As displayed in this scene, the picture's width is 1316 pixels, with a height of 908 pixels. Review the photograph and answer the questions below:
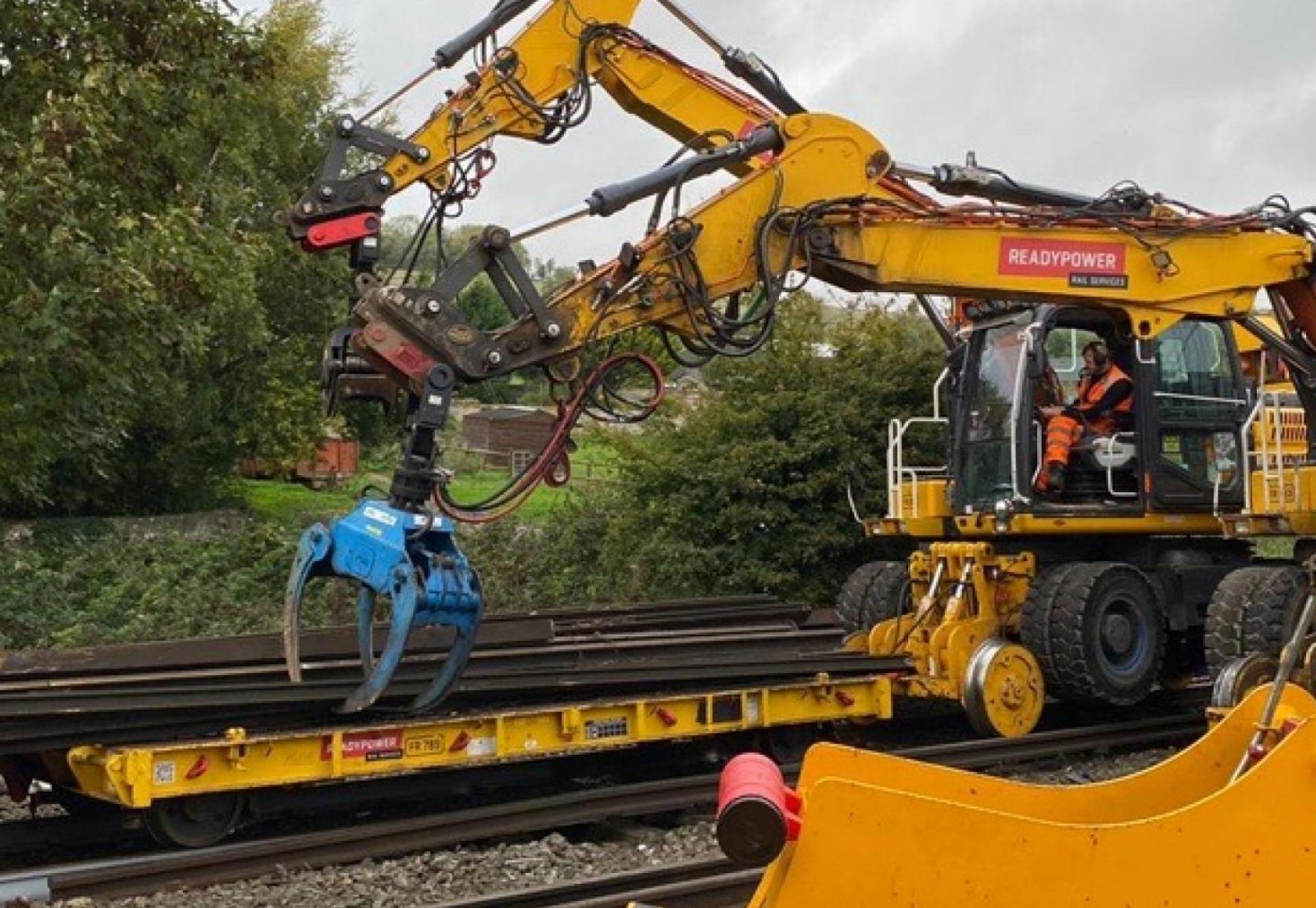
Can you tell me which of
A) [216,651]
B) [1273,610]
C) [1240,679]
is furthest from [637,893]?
[1273,610]

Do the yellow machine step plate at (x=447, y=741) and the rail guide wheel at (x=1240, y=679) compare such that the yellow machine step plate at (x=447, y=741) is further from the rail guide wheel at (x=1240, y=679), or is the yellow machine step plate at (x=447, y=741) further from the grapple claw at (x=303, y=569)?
the rail guide wheel at (x=1240, y=679)

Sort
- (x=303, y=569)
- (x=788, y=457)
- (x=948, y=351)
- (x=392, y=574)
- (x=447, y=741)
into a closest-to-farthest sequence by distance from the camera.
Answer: (x=392, y=574) → (x=303, y=569) → (x=447, y=741) → (x=948, y=351) → (x=788, y=457)

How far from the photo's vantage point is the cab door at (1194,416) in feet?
35.1

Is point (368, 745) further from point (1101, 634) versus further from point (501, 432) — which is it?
point (501, 432)

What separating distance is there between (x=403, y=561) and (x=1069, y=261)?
4.67 meters

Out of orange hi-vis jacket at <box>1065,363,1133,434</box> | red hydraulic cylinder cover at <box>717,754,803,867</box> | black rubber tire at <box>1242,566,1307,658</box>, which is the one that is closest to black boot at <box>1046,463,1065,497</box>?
orange hi-vis jacket at <box>1065,363,1133,434</box>

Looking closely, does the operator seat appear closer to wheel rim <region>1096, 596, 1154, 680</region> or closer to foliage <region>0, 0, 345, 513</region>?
wheel rim <region>1096, 596, 1154, 680</region>

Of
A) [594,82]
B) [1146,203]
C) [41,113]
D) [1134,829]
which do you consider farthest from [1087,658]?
[41,113]

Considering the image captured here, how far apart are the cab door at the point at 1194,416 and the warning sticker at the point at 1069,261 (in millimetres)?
1846

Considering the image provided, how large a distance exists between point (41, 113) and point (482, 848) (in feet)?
22.3

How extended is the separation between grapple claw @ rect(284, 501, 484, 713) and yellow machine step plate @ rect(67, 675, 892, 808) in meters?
0.90

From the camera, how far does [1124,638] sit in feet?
33.9

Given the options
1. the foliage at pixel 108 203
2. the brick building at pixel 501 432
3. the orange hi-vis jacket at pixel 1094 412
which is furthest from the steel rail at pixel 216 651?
the brick building at pixel 501 432

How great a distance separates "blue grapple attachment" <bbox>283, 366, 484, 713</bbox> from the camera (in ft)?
21.5
